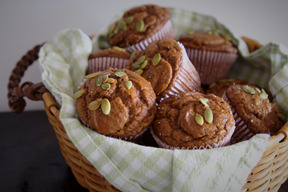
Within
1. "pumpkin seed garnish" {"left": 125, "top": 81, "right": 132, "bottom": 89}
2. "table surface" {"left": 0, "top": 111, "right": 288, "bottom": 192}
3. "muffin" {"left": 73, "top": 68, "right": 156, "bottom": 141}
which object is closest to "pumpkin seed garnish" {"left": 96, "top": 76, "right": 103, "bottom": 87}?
"muffin" {"left": 73, "top": 68, "right": 156, "bottom": 141}

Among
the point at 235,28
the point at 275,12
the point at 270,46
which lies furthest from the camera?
the point at 235,28

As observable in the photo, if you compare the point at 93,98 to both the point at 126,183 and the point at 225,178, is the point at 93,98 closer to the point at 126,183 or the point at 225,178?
the point at 126,183

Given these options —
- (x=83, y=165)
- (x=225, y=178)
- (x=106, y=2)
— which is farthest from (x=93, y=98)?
(x=106, y=2)

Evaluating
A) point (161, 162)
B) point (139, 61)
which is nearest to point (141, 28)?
point (139, 61)

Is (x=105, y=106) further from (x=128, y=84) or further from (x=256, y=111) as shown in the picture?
(x=256, y=111)

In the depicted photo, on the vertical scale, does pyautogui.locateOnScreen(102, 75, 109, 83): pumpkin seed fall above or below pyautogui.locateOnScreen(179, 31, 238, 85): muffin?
above

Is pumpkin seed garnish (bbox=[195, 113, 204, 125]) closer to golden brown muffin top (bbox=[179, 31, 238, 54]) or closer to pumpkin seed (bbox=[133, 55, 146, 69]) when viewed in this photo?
pumpkin seed (bbox=[133, 55, 146, 69])
